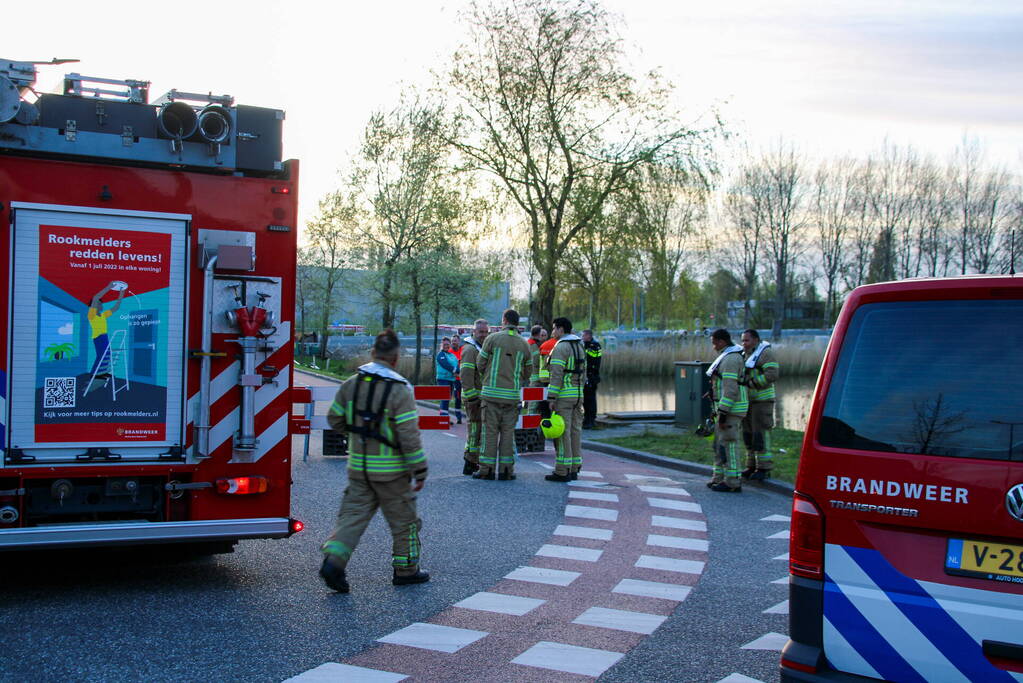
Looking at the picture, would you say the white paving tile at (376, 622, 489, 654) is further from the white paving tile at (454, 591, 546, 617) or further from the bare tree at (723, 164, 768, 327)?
the bare tree at (723, 164, 768, 327)

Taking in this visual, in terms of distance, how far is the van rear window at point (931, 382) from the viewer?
3.49m

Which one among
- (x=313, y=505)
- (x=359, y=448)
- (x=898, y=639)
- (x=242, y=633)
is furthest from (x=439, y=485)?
(x=898, y=639)

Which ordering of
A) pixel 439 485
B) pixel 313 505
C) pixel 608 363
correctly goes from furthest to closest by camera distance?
pixel 608 363 → pixel 439 485 → pixel 313 505

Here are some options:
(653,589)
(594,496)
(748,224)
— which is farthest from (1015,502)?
(748,224)

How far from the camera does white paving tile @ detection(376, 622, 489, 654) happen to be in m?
5.59

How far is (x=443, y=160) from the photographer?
2530cm

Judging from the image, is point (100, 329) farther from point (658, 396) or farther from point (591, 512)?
point (658, 396)

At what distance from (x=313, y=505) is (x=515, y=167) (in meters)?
15.7

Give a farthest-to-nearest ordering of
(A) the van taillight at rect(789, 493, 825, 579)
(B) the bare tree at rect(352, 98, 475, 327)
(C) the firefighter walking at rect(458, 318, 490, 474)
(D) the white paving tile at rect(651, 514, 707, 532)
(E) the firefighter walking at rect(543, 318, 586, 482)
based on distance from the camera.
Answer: (B) the bare tree at rect(352, 98, 475, 327)
(C) the firefighter walking at rect(458, 318, 490, 474)
(E) the firefighter walking at rect(543, 318, 586, 482)
(D) the white paving tile at rect(651, 514, 707, 532)
(A) the van taillight at rect(789, 493, 825, 579)

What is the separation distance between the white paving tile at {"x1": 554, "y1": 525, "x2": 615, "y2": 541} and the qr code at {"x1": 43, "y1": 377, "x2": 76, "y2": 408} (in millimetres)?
4354

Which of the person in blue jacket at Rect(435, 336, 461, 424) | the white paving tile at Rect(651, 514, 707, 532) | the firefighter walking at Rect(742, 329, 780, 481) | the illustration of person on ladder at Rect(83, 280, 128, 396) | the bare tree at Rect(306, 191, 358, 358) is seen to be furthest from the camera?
the bare tree at Rect(306, 191, 358, 358)

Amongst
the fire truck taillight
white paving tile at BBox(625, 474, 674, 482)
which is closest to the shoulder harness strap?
the fire truck taillight

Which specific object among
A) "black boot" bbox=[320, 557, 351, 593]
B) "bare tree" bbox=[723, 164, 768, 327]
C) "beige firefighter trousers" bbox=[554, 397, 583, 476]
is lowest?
"black boot" bbox=[320, 557, 351, 593]

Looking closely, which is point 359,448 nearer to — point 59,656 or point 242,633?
point 242,633
